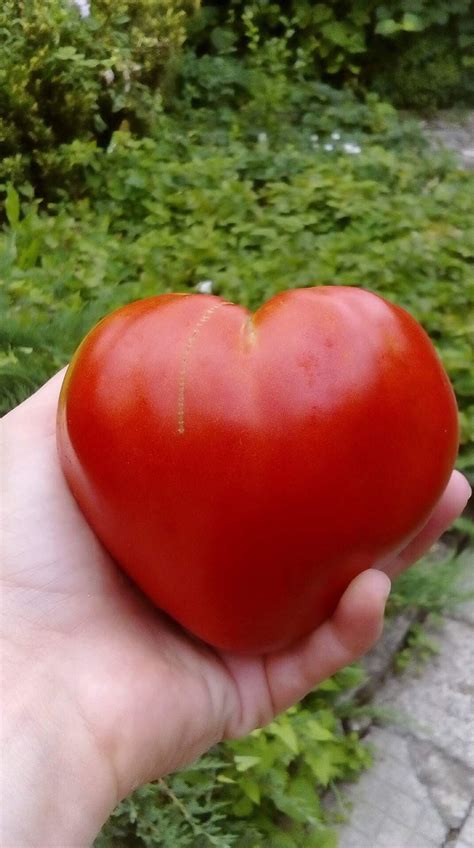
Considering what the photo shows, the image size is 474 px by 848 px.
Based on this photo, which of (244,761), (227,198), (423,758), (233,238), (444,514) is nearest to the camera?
(444,514)

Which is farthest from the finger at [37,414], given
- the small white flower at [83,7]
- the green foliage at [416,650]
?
the small white flower at [83,7]

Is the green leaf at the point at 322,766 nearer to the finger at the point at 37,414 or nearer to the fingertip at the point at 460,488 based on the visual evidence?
the fingertip at the point at 460,488

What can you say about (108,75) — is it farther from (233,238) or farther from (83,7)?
(233,238)

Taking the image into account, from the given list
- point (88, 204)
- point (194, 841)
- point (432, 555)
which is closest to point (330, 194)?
point (88, 204)

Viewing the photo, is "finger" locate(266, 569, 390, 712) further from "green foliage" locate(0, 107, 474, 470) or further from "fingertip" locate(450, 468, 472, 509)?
"green foliage" locate(0, 107, 474, 470)

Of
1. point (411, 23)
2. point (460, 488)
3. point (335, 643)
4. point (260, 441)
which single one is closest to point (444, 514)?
point (460, 488)

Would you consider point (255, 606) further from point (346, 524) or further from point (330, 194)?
point (330, 194)

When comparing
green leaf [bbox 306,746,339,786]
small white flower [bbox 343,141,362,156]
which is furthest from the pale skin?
small white flower [bbox 343,141,362,156]
